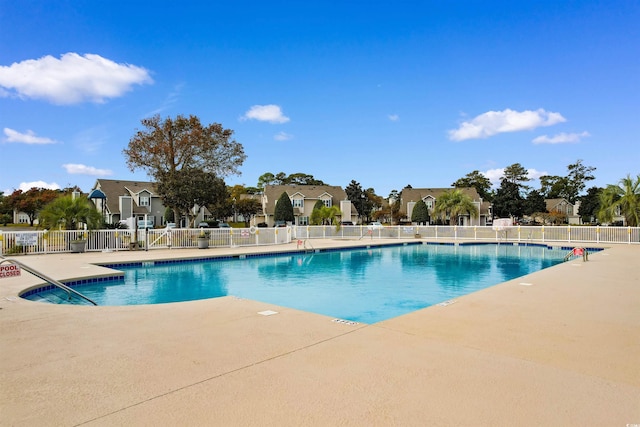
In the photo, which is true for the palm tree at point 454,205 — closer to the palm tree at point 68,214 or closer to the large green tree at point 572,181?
the palm tree at point 68,214

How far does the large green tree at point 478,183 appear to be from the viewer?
6244 cm

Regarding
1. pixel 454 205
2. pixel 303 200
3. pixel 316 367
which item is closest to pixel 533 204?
pixel 454 205

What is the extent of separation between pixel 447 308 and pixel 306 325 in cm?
236

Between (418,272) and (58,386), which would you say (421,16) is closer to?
(418,272)

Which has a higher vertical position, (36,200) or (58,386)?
(36,200)

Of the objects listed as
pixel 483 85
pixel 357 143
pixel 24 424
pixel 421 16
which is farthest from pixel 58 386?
pixel 357 143

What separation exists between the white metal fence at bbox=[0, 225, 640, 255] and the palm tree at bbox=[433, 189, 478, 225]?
11.3 m

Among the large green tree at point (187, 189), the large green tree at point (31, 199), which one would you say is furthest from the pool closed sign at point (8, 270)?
the large green tree at point (31, 199)

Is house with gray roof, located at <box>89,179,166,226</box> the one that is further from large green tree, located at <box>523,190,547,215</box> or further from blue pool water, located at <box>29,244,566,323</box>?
large green tree, located at <box>523,190,547,215</box>

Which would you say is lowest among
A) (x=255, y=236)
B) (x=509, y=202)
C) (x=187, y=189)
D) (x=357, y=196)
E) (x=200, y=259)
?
(x=200, y=259)

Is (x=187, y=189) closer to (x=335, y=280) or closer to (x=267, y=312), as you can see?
(x=335, y=280)

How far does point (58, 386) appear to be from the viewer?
3074 mm

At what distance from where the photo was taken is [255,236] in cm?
2119

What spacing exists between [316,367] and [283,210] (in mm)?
39407
